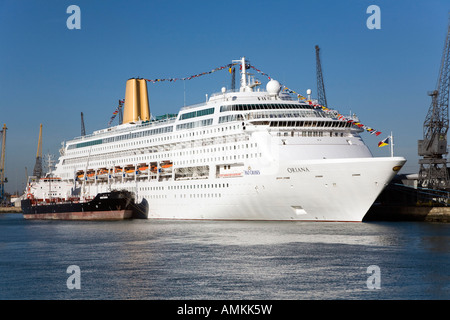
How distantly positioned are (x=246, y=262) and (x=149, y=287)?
658 cm

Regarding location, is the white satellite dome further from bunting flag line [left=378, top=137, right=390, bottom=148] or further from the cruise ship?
bunting flag line [left=378, top=137, right=390, bottom=148]

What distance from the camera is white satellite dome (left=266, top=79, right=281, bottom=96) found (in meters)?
54.8

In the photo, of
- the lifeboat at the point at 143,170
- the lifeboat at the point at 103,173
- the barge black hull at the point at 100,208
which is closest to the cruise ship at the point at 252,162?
the lifeboat at the point at 143,170

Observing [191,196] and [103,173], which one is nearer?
[191,196]

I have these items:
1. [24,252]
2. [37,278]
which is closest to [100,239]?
[24,252]

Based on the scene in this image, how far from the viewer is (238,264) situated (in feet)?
94.0

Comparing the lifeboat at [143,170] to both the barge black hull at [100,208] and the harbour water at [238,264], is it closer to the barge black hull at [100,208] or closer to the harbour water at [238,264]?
the barge black hull at [100,208]

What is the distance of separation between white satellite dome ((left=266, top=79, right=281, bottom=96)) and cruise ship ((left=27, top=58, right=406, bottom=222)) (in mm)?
72

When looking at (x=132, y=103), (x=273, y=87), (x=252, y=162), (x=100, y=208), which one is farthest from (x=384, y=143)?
(x=132, y=103)

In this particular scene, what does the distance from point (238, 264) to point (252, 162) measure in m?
21.0

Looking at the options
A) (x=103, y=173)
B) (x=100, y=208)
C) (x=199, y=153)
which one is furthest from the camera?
(x=103, y=173)

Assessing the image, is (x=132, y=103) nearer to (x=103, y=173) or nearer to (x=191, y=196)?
(x=103, y=173)

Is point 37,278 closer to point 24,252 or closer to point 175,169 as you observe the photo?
point 24,252
